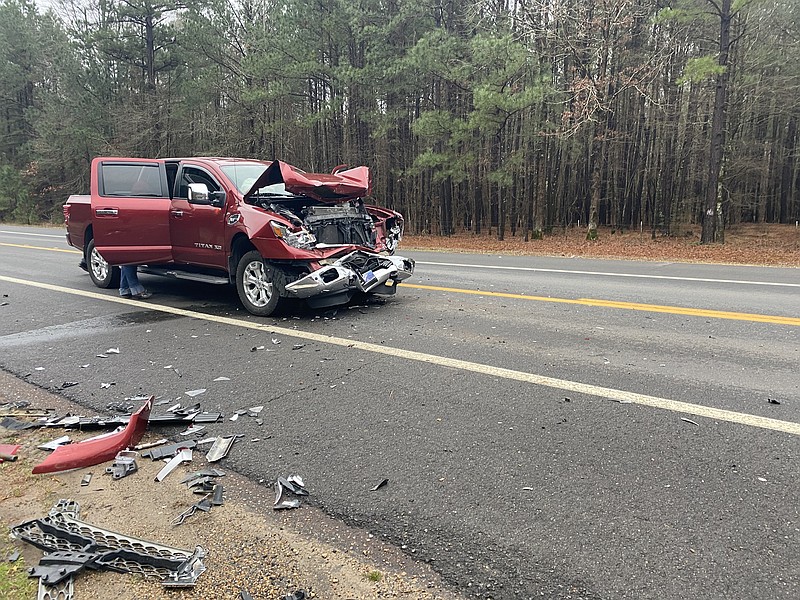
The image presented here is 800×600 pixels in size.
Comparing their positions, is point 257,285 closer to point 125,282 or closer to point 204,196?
point 204,196

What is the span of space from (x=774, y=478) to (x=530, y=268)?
9.36 m

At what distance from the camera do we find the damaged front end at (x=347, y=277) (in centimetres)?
688

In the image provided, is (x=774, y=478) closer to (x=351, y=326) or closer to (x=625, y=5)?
(x=351, y=326)

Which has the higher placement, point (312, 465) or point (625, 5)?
point (625, 5)

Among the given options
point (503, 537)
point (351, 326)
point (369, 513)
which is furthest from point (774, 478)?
point (351, 326)

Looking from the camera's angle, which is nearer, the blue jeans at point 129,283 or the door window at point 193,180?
the door window at point 193,180

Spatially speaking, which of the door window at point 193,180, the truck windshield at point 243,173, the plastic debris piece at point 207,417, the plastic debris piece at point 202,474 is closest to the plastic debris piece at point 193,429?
the plastic debris piece at point 207,417

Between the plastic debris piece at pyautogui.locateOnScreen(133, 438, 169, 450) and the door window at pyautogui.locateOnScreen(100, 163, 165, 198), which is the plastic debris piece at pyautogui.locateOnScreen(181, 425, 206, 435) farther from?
the door window at pyautogui.locateOnScreen(100, 163, 165, 198)

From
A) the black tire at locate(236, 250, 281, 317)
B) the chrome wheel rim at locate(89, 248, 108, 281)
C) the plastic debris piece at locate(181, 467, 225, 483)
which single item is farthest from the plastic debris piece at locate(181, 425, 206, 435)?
the chrome wheel rim at locate(89, 248, 108, 281)

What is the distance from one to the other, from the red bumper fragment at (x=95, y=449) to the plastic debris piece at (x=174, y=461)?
0.41 m

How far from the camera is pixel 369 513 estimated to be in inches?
110

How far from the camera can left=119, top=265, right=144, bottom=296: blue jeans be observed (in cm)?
890

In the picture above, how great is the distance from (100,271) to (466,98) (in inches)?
704

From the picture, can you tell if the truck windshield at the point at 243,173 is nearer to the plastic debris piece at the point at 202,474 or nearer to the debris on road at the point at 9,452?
the debris on road at the point at 9,452
